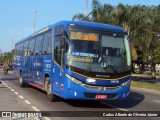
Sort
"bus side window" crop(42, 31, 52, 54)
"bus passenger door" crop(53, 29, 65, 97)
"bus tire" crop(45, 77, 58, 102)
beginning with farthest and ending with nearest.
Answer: "bus side window" crop(42, 31, 52, 54) < "bus tire" crop(45, 77, 58, 102) < "bus passenger door" crop(53, 29, 65, 97)

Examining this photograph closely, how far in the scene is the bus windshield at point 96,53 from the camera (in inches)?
513

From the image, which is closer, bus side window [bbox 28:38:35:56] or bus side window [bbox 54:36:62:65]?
bus side window [bbox 54:36:62:65]

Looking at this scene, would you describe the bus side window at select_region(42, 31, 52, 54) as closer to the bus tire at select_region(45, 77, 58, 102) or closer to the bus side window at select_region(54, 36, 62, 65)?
the bus side window at select_region(54, 36, 62, 65)

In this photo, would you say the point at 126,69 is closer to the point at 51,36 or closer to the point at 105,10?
the point at 51,36

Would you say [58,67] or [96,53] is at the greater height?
[96,53]

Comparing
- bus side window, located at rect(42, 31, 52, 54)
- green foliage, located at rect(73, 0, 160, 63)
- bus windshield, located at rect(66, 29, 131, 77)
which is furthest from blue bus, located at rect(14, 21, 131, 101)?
green foliage, located at rect(73, 0, 160, 63)

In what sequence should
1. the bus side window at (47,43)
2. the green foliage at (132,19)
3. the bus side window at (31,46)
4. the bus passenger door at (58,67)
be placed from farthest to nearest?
the green foliage at (132,19), the bus side window at (31,46), the bus side window at (47,43), the bus passenger door at (58,67)

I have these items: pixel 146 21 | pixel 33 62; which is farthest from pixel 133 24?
pixel 33 62

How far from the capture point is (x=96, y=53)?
1320 centimetres

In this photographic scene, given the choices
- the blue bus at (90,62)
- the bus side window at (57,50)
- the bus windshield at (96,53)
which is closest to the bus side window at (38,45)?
the bus side window at (57,50)

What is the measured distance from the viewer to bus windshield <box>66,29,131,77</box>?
13031 millimetres

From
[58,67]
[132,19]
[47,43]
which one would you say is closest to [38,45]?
[47,43]

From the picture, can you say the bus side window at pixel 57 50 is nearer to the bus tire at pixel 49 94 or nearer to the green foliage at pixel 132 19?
the bus tire at pixel 49 94

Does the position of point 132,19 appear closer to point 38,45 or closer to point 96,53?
point 38,45
